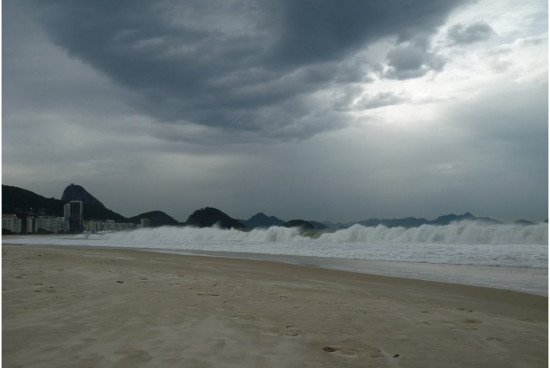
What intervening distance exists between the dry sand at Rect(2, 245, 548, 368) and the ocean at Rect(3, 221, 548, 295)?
4.93 meters

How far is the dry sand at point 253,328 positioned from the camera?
142 inches

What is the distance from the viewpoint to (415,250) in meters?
23.7

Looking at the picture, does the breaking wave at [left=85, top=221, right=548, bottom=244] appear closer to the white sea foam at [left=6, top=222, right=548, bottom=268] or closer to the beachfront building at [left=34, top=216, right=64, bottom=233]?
the white sea foam at [left=6, top=222, right=548, bottom=268]

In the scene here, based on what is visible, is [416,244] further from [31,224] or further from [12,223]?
[31,224]

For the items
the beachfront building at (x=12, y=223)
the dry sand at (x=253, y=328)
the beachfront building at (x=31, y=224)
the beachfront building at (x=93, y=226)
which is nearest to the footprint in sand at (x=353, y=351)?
the dry sand at (x=253, y=328)

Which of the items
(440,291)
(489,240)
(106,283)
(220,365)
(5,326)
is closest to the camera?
(220,365)

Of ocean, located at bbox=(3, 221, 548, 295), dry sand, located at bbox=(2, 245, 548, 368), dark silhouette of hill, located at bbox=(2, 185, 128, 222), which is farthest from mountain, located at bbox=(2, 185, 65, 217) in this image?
dry sand, located at bbox=(2, 245, 548, 368)

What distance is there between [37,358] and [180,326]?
155cm

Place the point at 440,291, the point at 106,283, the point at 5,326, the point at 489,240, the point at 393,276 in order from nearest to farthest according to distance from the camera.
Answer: the point at 5,326, the point at 106,283, the point at 440,291, the point at 393,276, the point at 489,240

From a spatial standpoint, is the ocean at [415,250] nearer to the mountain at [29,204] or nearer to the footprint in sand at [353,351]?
the footprint in sand at [353,351]

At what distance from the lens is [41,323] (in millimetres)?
4535

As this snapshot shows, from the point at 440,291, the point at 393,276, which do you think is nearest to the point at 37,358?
the point at 440,291

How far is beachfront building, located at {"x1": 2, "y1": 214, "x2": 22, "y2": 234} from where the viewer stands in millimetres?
96969

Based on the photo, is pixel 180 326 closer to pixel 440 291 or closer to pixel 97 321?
pixel 97 321
